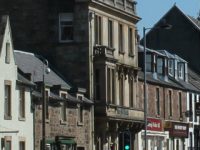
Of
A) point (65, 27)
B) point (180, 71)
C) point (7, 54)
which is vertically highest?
point (65, 27)

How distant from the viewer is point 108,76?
7319cm

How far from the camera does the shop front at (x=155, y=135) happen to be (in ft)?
276

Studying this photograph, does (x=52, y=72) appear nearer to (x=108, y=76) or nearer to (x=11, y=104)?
(x=108, y=76)

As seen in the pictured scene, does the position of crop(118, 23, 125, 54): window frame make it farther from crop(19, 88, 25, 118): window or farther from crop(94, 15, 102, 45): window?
crop(19, 88, 25, 118): window

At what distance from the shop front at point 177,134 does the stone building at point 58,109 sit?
1943cm

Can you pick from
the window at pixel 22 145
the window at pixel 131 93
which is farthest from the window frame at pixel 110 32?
the window at pixel 22 145

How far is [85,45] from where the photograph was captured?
2859 inches

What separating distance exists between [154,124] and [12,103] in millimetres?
27533

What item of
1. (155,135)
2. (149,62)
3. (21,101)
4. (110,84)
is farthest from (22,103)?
(149,62)

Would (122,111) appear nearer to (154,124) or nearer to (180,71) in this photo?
(154,124)

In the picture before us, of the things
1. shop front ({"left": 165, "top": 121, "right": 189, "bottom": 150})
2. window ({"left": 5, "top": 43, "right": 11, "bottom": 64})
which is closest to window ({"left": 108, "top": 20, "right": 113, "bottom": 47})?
shop front ({"left": 165, "top": 121, "right": 189, "bottom": 150})

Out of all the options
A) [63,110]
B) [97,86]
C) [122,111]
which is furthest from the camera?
[122,111]

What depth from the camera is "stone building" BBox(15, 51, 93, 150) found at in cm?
6300

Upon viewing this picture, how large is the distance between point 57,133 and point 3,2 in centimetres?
1418
